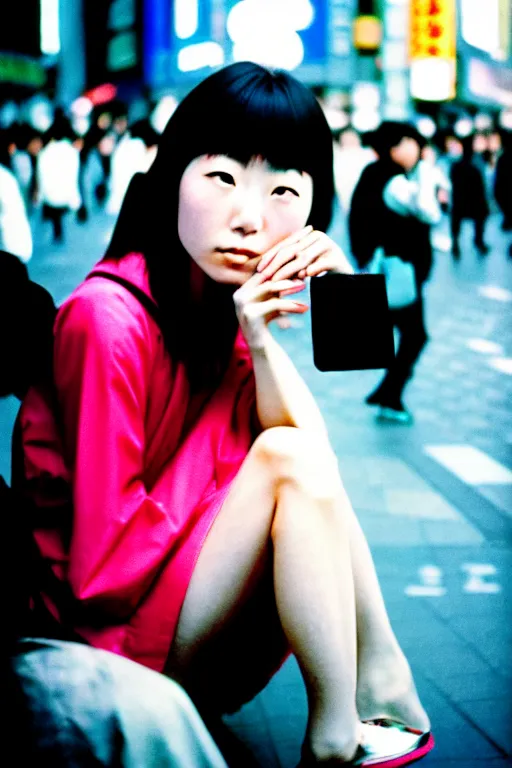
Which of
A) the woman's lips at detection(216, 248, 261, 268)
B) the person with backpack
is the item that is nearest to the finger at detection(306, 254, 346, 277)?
the person with backpack

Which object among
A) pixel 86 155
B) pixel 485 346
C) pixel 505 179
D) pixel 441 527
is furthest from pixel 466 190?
pixel 441 527

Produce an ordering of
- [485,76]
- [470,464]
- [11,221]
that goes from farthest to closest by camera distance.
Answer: [485,76]
[470,464]
[11,221]

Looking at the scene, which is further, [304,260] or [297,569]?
[304,260]

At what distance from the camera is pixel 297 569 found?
4.74ft

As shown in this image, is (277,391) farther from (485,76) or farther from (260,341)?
(485,76)

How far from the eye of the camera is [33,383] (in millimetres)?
1553

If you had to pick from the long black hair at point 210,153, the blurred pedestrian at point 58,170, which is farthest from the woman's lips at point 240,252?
the blurred pedestrian at point 58,170

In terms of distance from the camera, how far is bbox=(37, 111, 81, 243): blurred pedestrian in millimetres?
9655

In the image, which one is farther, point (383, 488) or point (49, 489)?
point (383, 488)

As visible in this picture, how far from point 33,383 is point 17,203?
2.27 m

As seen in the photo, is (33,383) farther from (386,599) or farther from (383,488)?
(383,488)

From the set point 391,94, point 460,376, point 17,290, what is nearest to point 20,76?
point 391,94

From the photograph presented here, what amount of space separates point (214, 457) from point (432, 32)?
53.7 ft

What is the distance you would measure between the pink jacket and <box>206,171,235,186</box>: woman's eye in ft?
0.69
